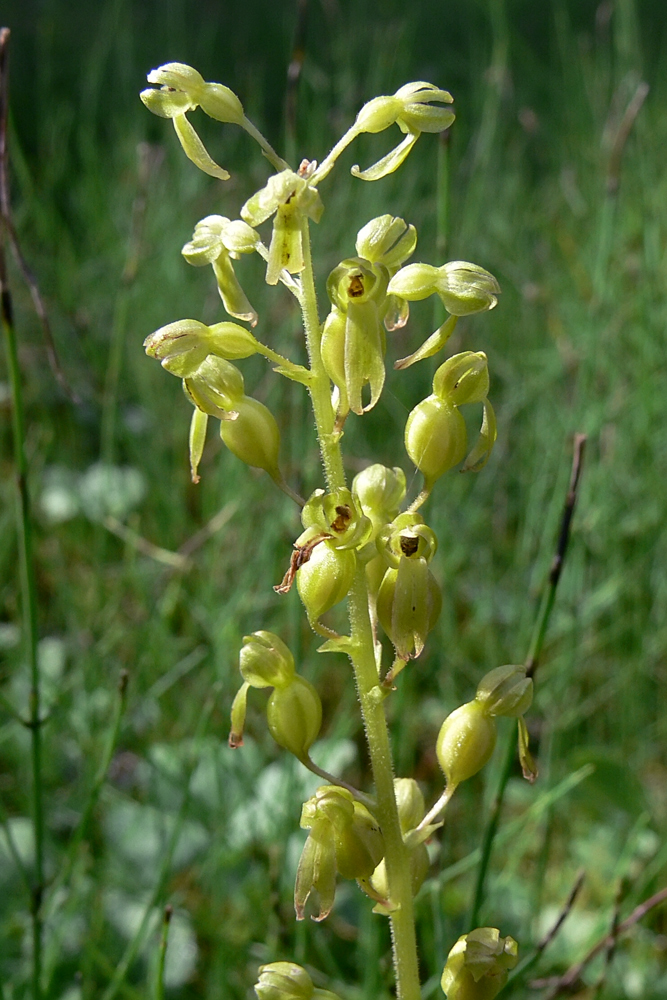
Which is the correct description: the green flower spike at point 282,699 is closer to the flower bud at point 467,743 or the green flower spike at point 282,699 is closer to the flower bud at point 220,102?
the flower bud at point 467,743

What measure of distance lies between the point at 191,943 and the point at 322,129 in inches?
80.8

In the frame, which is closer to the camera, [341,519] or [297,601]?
[341,519]

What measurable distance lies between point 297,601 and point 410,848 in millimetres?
503

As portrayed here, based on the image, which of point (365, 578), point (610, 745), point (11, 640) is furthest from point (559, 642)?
point (365, 578)

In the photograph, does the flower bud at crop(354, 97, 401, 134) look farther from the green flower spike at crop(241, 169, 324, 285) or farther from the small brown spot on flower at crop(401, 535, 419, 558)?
the small brown spot on flower at crop(401, 535, 419, 558)

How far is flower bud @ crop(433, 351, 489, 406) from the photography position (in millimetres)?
694

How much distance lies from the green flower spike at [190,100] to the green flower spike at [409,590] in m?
0.26

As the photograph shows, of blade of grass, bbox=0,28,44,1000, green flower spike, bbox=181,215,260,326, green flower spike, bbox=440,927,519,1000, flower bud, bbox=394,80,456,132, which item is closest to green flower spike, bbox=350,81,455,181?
Answer: flower bud, bbox=394,80,456,132

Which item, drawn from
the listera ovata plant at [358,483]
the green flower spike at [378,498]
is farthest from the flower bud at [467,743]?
the green flower spike at [378,498]

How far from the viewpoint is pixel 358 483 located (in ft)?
2.24

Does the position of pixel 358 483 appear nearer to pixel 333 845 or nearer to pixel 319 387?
pixel 319 387

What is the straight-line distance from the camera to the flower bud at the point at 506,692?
2.31ft

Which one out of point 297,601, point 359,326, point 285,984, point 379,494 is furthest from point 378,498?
point 297,601

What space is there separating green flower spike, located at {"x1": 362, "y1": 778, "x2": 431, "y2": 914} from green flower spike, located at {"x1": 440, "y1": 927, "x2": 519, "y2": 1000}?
48mm
